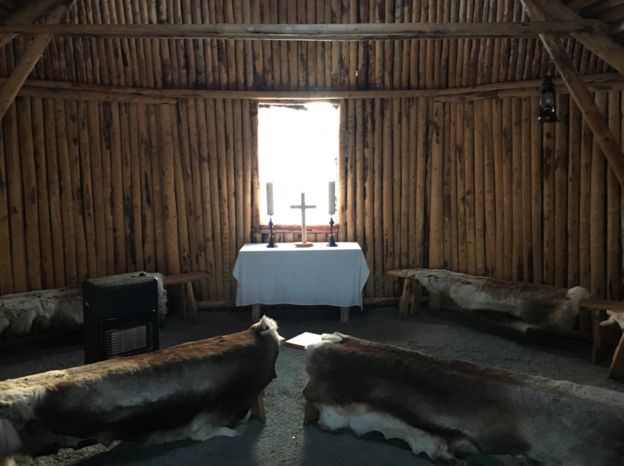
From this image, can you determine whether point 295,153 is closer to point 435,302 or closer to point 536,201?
point 435,302

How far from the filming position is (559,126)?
571 centimetres

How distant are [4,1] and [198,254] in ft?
10.8

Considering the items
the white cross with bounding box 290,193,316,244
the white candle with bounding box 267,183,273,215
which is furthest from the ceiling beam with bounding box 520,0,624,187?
the white candle with bounding box 267,183,273,215

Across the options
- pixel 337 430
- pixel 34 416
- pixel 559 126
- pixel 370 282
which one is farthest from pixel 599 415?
pixel 370 282

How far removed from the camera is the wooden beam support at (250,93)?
5.83 meters

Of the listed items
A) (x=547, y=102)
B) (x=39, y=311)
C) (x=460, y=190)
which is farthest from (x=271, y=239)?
(x=547, y=102)

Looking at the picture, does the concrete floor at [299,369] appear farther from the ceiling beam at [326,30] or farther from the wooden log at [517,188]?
the ceiling beam at [326,30]

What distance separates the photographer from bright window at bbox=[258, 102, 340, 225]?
6875 mm

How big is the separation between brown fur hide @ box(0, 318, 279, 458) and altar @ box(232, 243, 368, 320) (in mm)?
2247

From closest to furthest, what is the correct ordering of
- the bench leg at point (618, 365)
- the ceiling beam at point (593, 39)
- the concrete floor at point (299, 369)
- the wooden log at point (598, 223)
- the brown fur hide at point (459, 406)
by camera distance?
the brown fur hide at point (459, 406) → the concrete floor at point (299, 369) → the bench leg at point (618, 365) → the ceiling beam at point (593, 39) → the wooden log at point (598, 223)

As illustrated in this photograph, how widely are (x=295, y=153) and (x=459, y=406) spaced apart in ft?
14.8

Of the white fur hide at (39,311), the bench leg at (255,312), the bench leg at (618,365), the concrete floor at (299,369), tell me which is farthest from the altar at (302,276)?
the bench leg at (618,365)

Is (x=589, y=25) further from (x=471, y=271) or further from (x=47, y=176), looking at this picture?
(x=47, y=176)

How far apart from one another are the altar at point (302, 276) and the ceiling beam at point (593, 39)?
2958mm
